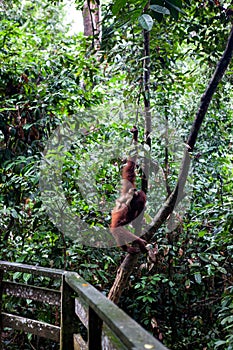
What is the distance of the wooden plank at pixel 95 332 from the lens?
125cm

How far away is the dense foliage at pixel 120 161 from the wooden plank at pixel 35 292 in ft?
2.70

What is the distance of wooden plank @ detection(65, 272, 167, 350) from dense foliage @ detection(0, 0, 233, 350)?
71.7 inches

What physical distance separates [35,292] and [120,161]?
5.45 ft

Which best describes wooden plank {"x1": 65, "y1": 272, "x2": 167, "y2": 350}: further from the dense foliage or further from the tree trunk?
the tree trunk

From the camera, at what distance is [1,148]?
370 centimetres

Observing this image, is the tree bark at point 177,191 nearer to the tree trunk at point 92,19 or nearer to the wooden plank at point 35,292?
Answer: the wooden plank at point 35,292

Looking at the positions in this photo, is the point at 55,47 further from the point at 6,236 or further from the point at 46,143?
the point at 6,236

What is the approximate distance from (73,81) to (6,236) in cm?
149

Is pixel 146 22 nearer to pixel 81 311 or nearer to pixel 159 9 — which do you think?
pixel 159 9

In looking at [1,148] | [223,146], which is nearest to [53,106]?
[1,148]

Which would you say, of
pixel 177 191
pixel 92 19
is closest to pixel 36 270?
pixel 177 191

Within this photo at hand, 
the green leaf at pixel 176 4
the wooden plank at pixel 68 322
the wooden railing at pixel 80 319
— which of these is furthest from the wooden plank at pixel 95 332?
the green leaf at pixel 176 4

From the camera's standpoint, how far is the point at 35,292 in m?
2.28

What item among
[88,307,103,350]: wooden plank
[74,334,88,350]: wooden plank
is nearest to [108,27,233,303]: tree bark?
[74,334,88,350]: wooden plank
